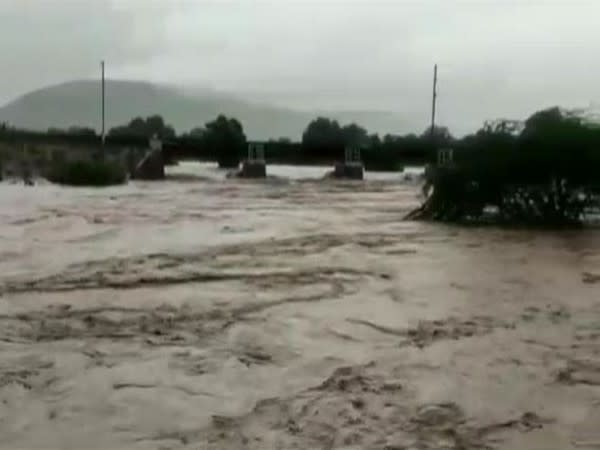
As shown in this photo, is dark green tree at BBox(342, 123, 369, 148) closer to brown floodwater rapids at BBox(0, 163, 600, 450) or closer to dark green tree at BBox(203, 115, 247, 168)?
dark green tree at BBox(203, 115, 247, 168)

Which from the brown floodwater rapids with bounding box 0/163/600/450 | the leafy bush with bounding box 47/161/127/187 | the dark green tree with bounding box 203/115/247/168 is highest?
the dark green tree with bounding box 203/115/247/168

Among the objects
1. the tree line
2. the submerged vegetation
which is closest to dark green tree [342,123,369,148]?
the tree line

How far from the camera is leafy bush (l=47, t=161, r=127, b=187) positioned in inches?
1844

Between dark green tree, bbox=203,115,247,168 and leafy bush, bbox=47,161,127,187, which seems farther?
dark green tree, bbox=203,115,247,168

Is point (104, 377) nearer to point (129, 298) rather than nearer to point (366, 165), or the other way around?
point (129, 298)

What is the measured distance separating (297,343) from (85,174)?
39.7m

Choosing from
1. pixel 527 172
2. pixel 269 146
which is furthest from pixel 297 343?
pixel 269 146

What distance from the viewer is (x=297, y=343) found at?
917 centimetres

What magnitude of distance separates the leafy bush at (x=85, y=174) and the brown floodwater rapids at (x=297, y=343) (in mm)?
28089

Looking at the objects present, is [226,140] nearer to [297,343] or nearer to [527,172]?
[527,172]

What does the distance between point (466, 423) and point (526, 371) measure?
177cm

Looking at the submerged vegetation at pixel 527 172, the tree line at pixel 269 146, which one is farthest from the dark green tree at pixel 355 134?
the submerged vegetation at pixel 527 172

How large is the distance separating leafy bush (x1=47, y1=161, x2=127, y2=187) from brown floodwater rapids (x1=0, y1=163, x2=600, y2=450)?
28089 mm

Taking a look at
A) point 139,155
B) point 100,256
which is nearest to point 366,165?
point 139,155
